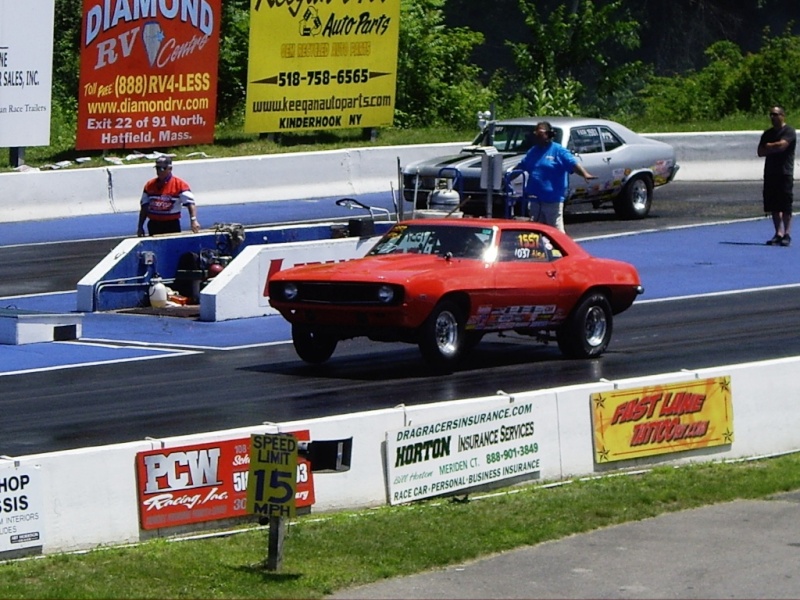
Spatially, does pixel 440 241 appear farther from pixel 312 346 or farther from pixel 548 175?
pixel 548 175

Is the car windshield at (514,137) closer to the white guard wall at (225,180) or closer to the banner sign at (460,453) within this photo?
the white guard wall at (225,180)

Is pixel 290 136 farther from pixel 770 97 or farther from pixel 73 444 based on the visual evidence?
pixel 73 444

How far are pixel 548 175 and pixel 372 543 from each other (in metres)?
9.99

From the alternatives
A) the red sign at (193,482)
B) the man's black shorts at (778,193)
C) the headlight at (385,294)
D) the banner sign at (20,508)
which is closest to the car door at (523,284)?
the headlight at (385,294)

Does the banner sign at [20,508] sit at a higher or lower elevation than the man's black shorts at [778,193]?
lower

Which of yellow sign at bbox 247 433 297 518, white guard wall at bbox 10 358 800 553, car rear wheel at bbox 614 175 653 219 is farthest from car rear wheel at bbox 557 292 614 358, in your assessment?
car rear wheel at bbox 614 175 653 219

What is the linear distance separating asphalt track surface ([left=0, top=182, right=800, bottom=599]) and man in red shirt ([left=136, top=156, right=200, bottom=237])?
1.33 meters

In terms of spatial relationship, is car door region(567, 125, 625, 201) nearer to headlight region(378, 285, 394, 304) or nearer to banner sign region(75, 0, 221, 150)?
banner sign region(75, 0, 221, 150)

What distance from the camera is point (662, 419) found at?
11.8 meters

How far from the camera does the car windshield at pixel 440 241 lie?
14.6 meters

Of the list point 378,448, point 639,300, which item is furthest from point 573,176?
point 378,448

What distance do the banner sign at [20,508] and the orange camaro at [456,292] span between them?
17.2ft

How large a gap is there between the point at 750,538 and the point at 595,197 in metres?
14.7

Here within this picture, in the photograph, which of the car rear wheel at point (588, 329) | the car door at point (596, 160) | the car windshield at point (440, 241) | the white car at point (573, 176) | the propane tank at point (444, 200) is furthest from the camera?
the car door at point (596, 160)
